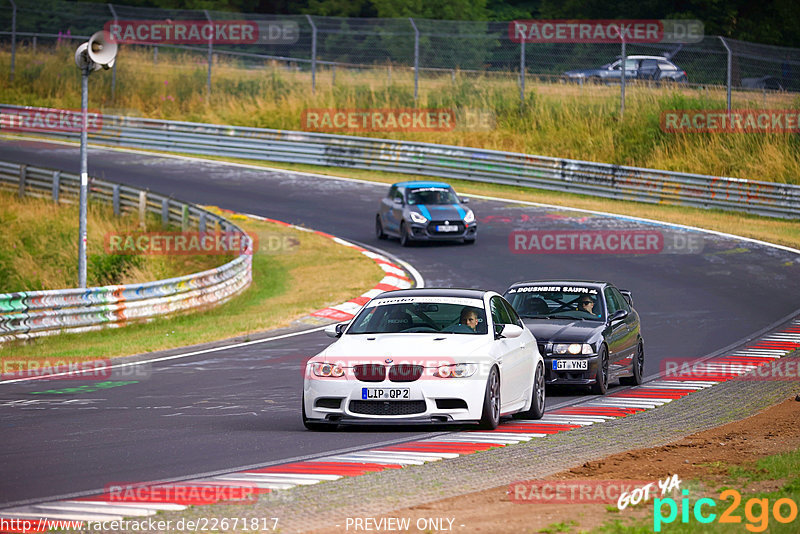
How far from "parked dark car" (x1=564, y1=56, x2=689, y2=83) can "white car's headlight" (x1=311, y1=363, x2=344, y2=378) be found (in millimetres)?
28722

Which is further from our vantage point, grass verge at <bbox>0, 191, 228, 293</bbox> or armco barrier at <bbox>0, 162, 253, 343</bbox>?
grass verge at <bbox>0, 191, 228, 293</bbox>

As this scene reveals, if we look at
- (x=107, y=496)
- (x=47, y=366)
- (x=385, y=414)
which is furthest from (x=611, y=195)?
(x=107, y=496)

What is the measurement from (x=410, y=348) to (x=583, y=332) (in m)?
4.06

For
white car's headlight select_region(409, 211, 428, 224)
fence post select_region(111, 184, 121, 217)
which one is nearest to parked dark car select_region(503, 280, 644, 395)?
white car's headlight select_region(409, 211, 428, 224)

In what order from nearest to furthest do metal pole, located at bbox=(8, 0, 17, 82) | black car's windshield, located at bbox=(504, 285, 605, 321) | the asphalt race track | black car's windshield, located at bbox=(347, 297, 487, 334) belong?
1. the asphalt race track
2. black car's windshield, located at bbox=(347, 297, 487, 334)
3. black car's windshield, located at bbox=(504, 285, 605, 321)
4. metal pole, located at bbox=(8, 0, 17, 82)

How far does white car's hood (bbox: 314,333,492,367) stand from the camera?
1108cm

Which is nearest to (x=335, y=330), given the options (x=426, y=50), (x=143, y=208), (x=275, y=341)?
(x=275, y=341)

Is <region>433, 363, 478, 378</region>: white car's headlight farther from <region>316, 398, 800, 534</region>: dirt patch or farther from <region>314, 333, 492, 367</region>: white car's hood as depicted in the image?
<region>316, 398, 800, 534</region>: dirt patch

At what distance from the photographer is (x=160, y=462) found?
961 cm

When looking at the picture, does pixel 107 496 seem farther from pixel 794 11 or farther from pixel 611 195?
pixel 794 11

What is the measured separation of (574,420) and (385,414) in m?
2.34

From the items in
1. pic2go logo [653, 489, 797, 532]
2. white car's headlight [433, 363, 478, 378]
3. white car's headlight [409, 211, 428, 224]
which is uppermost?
pic2go logo [653, 489, 797, 532]

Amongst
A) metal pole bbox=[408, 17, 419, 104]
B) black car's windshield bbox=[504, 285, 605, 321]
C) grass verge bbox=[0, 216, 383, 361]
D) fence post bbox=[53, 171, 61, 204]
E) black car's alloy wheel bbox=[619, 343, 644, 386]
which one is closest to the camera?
black car's windshield bbox=[504, 285, 605, 321]

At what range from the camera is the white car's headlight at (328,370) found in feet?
36.3
